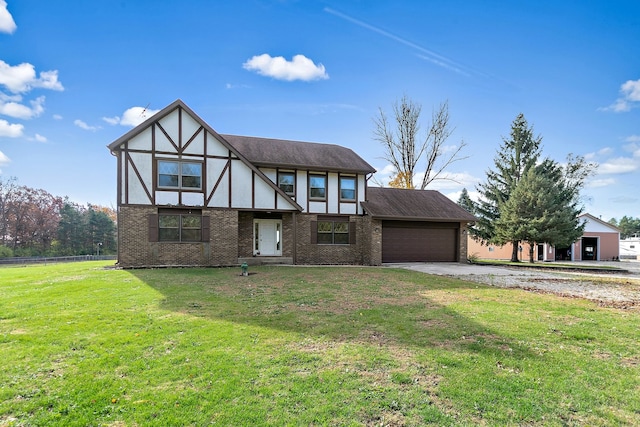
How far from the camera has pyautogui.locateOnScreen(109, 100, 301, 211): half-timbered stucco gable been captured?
15477 millimetres

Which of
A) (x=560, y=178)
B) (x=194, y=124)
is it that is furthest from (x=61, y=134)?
(x=560, y=178)

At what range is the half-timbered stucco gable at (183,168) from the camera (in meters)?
15.5

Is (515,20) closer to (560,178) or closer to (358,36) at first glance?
(358,36)

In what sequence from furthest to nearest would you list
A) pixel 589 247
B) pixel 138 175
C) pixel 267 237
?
pixel 589 247
pixel 267 237
pixel 138 175

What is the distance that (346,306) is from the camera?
7.85m

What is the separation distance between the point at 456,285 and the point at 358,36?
12.2 meters

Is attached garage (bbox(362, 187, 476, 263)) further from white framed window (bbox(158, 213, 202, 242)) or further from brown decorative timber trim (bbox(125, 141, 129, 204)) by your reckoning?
brown decorative timber trim (bbox(125, 141, 129, 204))

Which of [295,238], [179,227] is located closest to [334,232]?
[295,238]

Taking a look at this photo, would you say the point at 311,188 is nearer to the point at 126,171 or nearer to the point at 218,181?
the point at 218,181

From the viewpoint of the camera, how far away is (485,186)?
29938 mm

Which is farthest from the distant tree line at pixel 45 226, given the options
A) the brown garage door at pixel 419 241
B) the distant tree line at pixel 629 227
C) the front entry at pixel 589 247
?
the distant tree line at pixel 629 227

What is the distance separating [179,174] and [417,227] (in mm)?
13884

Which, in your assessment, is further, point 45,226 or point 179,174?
point 45,226

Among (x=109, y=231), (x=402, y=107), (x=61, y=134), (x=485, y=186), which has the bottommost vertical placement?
(x=109, y=231)
